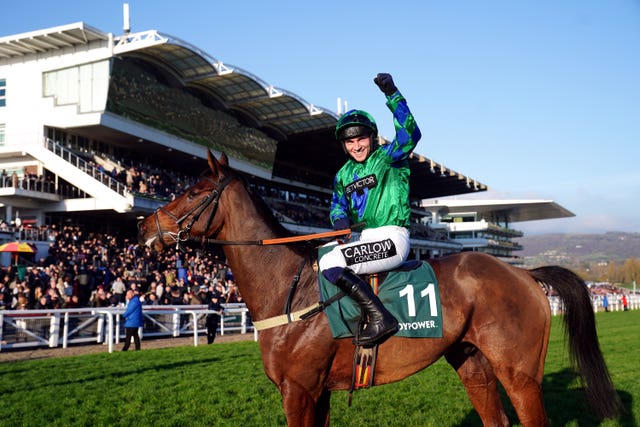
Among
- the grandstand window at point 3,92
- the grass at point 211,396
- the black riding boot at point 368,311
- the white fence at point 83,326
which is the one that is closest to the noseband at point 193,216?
the black riding boot at point 368,311

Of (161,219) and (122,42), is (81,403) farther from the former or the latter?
(122,42)

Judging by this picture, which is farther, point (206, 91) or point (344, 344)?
point (206, 91)

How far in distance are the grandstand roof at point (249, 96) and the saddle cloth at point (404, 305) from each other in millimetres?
24597

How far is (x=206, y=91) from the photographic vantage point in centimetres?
3200

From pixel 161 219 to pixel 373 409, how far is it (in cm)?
334

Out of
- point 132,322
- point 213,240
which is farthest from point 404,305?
point 132,322

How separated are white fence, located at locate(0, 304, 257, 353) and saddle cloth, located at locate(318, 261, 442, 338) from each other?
9182 millimetres

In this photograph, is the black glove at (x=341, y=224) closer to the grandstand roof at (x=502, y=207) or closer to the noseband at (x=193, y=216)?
the noseband at (x=193, y=216)

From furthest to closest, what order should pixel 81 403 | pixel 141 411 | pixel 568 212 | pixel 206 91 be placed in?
pixel 568 212
pixel 206 91
pixel 81 403
pixel 141 411

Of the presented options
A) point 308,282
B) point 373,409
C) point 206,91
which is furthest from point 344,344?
point 206,91

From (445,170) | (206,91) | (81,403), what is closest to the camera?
(81,403)

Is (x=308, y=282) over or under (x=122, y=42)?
under

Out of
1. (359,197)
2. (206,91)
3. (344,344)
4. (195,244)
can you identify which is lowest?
(344,344)

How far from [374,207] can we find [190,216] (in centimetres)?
120
